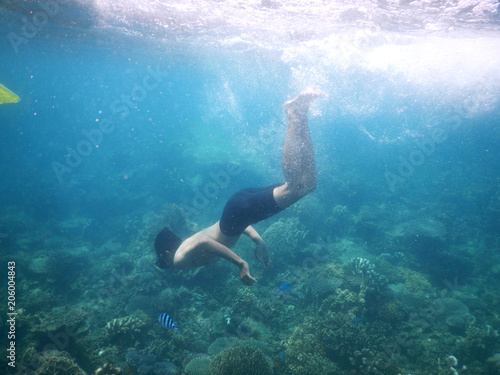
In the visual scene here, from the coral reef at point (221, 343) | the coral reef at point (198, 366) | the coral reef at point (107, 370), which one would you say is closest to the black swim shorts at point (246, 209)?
the coral reef at point (198, 366)

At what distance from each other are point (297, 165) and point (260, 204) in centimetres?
102

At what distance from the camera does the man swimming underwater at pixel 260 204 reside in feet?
13.3

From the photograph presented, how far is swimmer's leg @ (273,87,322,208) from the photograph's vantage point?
405 cm

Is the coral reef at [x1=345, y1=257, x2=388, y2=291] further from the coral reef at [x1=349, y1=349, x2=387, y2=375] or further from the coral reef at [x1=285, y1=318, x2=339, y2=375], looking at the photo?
the coral reef at [x1=285, y1=318, x2=339, y2=375]

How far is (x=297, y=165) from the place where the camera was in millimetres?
4016

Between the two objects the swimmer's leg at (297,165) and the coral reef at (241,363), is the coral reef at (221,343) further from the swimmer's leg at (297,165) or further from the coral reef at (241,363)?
the swimmer's leg at (297,165)

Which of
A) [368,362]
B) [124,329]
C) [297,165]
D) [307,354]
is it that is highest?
[297,165]

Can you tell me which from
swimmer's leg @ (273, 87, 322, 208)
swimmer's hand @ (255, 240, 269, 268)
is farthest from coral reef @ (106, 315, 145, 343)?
swimmer's leg @ (273, 87, 322, 208)

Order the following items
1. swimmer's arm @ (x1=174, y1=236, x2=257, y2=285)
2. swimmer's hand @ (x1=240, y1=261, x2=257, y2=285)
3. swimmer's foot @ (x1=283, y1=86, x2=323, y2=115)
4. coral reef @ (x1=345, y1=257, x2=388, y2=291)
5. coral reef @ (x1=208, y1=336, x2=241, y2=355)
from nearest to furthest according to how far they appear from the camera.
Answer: swimmer's hand @ (x1=240, y1=261, x2=257, y2=285) → swimmer's arm @ (x1=174, y1=236, x2=257, y2=285) → swimmer's foot @ (x1=283, y1=86, x2=323, y2=115) → coral reef @ (x1=208, y1=336, x2=241, y2=355) → coral reef @ (x1=345, y1=257, x2=388, y2=291)

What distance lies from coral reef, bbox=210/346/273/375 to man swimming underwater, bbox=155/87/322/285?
247cm

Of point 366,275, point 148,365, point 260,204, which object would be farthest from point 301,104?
point 148,365

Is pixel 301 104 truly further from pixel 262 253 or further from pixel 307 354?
pixel 307 354

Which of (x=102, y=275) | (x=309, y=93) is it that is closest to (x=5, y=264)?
(x=102, y=275)

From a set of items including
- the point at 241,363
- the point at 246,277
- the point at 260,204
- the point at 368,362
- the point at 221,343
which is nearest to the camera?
the point at 246,277
